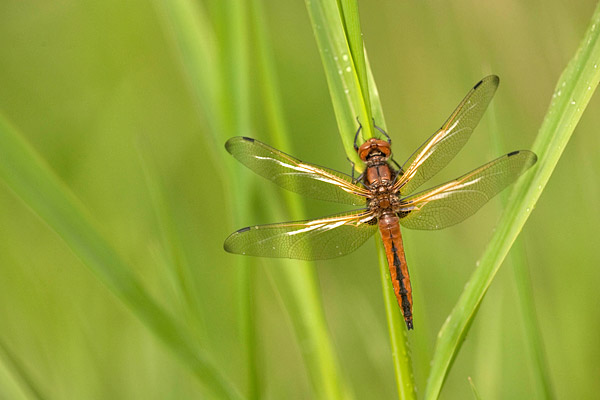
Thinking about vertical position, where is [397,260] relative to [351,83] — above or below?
below

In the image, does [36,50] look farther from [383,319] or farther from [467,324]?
[467,324]

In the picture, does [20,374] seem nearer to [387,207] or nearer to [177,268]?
[177,268]

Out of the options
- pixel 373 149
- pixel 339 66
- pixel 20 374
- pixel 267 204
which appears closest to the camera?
pixel 20 374

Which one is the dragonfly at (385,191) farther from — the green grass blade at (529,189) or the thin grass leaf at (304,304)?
the green grass blade at (529,189)

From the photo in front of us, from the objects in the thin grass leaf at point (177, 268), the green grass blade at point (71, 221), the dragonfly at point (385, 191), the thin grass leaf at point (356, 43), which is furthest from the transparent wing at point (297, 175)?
the green grass blade at point (71, 221)

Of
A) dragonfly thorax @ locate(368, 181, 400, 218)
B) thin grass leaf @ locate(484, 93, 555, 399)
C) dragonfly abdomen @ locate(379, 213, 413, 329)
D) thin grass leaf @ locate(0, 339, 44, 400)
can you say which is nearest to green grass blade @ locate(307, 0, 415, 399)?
dragonfly abdomen @ locate(379, 213, 413, 329)

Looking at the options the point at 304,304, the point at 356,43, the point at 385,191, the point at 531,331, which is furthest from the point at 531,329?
the point at 356,43
